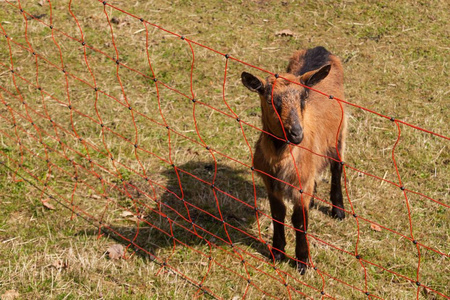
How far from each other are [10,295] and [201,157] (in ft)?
9.18

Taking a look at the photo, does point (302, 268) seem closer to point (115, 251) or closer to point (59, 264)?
point (115, 251)

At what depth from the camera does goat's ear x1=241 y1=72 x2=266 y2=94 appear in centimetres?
387

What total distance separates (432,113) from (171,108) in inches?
142

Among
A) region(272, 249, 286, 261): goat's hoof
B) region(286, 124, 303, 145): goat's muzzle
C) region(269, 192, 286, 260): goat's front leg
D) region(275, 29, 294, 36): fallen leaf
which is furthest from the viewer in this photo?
region(275, 29, 294, 36): fallen leaf

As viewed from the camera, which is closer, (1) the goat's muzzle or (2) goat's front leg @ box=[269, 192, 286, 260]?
(1) the goat's muzzle

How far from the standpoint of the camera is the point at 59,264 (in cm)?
436

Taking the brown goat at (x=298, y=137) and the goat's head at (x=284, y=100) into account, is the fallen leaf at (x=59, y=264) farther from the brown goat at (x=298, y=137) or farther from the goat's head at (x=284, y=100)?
the goat's head at (x=284, y=100)

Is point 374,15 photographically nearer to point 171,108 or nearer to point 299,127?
point 171,108

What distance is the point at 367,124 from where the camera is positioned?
661 centimetres

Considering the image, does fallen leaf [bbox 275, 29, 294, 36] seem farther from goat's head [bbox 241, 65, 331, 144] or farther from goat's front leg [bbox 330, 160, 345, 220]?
goat's head [bbox 241, 65, 331, 144]

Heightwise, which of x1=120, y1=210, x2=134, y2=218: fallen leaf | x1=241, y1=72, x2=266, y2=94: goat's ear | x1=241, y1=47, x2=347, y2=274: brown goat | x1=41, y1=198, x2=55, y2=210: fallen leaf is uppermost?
x1=241, y1=72, x2=266, y2=94: goat's ear

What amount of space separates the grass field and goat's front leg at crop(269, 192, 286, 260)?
139 mm

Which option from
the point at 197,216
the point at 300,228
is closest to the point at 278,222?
the point at 300,228

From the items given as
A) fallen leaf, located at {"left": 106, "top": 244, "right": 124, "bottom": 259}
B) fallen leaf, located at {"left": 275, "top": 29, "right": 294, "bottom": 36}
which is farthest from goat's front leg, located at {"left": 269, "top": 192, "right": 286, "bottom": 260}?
fallen leaf, located at {"left": 275, "top": 29, "right": 294, "bottom": 36}
